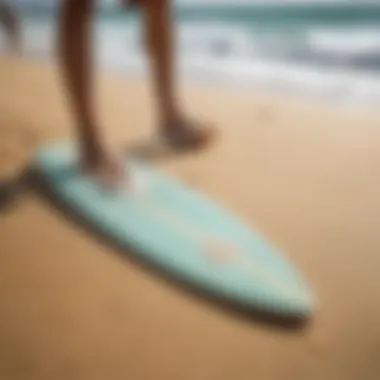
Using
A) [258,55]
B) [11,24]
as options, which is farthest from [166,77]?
[11,24]

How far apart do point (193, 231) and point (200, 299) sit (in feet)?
0.59

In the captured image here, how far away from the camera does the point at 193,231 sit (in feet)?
4.27

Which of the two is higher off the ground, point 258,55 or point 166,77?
point 166,77

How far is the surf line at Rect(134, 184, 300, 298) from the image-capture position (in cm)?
115

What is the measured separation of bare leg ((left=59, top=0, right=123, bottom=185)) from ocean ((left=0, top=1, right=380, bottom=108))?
0.57 meters

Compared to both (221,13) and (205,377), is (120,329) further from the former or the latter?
(221,13)

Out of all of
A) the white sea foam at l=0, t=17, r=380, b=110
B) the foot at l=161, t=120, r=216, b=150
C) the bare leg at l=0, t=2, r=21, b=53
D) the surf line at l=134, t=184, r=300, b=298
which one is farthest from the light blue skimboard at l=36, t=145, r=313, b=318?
the bare leg at l=0, t=2, r=21, b=53

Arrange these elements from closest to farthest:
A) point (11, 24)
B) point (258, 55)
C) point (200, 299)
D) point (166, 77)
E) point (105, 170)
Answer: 1. point (200, 299)
2. point (105, 170)
3. point (166, 77)
4. point (258, 55)
5. point (11, 24)

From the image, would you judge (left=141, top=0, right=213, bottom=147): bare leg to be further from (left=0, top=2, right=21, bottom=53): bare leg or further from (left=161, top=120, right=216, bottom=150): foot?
(left=0, top=2, right=21, bottom=53): bare leg

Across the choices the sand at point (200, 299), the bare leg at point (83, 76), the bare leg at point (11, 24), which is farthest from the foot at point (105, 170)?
the bare leg at point (11, 24)

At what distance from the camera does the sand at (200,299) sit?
103 centimetres

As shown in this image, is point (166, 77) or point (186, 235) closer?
point (186, 235)

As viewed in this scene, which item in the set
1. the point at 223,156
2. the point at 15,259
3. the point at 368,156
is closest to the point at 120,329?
the point at 15,259

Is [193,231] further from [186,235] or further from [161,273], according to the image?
[161,273]
